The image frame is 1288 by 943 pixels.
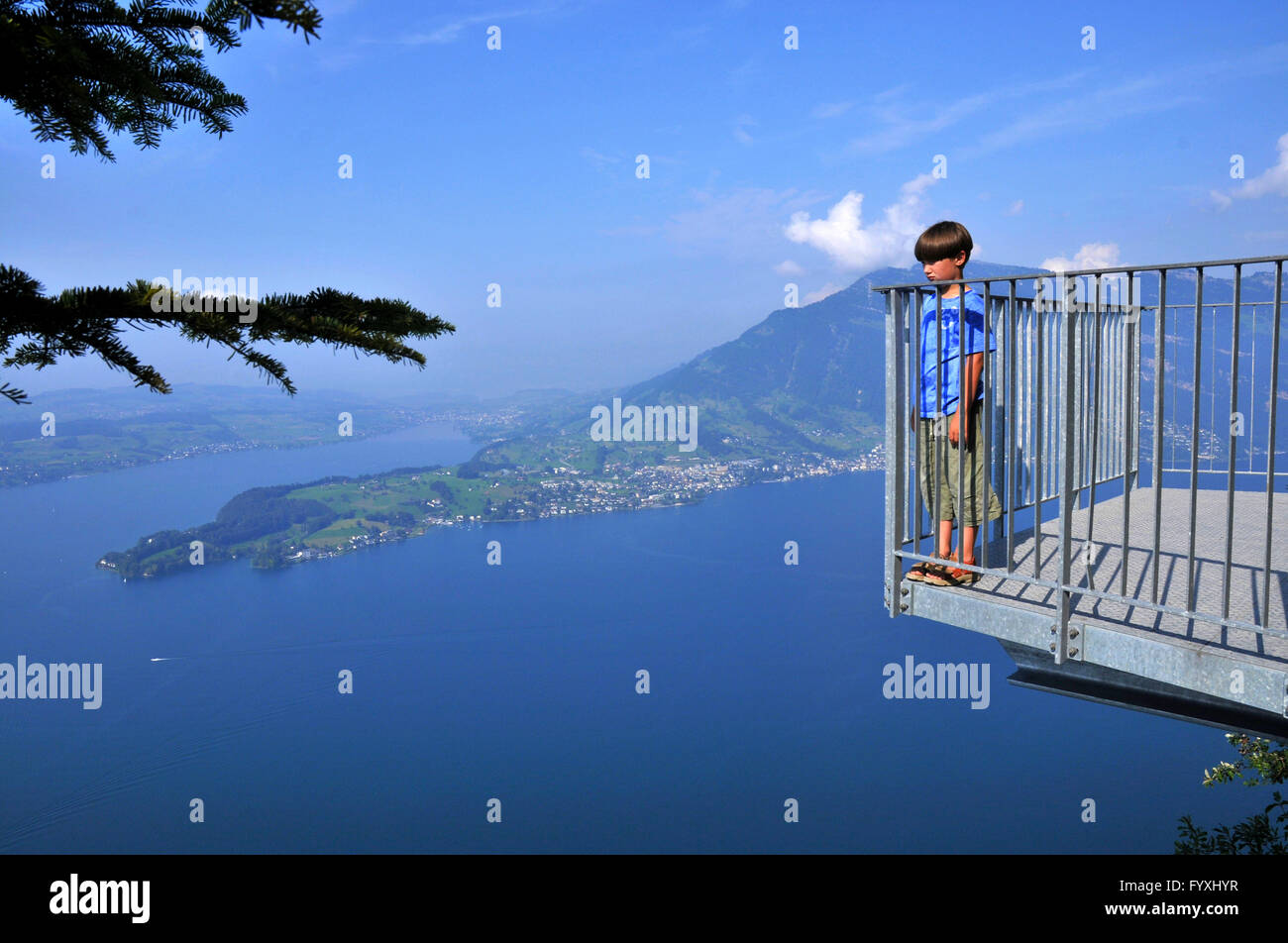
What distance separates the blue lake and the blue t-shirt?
124 feet

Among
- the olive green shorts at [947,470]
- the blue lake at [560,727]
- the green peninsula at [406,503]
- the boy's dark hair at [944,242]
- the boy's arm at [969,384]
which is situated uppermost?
the boy's dark hair at [944,242]

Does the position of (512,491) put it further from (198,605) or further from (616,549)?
(198,605)

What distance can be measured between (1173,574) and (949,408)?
1.47 meters

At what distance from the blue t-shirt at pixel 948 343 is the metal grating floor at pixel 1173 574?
2.63 feet

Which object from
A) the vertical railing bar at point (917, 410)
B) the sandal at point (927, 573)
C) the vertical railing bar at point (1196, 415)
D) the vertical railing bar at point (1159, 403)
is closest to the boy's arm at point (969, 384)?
the vertical railing bar at point (917, 410)

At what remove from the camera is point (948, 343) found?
3.49 metres

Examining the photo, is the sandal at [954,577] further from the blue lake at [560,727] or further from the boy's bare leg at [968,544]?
the blue lake at [560,727]

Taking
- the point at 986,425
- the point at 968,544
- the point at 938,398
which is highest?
the point at 938,398

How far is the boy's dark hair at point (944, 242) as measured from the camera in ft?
11.6

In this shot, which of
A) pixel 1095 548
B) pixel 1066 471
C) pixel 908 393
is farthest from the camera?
pixel 1095 548

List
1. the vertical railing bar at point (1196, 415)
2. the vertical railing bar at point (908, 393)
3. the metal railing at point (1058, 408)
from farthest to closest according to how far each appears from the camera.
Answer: the vertical railing bar at point (908, 393) → the metal railing at point (1058, 408) → the vertical railing bar at point (1196, 415)

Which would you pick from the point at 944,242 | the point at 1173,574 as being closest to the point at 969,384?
the point at 944,242

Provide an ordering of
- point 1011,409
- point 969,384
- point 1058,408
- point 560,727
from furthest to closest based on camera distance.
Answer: point 560,727
point 1011,409
point 969,384
point 1058,408

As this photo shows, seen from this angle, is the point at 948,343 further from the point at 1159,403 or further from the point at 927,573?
the point at 927,573
